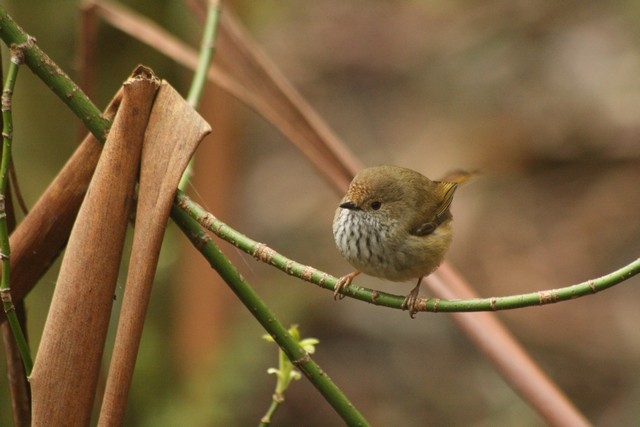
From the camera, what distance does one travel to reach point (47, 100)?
4.07m

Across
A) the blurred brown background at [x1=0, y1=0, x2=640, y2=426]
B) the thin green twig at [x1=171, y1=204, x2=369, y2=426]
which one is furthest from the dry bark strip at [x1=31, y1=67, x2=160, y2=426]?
the blurred brown background at [x1=0, y1=0, x2=640, y2=426]

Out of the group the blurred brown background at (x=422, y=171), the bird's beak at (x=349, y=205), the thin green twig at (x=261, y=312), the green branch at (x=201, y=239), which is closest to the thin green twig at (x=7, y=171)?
the green branch at (x=201, y=239)

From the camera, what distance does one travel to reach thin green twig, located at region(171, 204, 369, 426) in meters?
1.72

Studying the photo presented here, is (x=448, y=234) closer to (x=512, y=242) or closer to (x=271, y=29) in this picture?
(x=512, y=242)

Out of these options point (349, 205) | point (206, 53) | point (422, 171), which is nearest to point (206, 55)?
point (206, 53)

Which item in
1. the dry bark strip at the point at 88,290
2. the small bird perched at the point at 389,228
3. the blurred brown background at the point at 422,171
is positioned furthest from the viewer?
the blurred brown background at the point at 422,171

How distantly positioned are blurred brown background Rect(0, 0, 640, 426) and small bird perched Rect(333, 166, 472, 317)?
5.88ft

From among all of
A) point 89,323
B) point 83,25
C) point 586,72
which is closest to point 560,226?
point 586,72

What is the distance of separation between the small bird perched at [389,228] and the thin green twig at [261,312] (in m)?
0.65

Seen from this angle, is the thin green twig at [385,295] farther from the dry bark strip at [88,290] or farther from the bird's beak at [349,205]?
the bird's beak at [349,205]

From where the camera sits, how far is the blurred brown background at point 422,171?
4.68 meters

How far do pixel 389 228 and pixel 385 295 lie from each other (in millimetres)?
907

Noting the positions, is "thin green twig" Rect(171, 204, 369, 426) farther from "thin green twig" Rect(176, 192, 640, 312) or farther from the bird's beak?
the bird's beak

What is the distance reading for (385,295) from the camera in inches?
73.7
